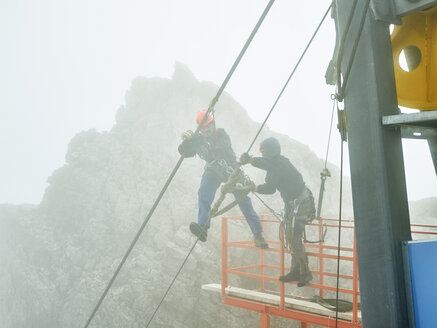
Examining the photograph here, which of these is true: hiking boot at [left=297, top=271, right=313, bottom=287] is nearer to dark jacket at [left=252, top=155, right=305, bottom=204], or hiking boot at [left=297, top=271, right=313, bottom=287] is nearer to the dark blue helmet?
dark jacket at [left=252, top=155, right=305, bottom=204]

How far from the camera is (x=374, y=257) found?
1826 mm

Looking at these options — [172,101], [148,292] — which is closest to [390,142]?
[148,292]

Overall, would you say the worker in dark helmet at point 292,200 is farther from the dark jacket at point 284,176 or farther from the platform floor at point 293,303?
the platform floor at point 293,303

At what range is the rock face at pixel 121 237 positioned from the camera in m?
23.1

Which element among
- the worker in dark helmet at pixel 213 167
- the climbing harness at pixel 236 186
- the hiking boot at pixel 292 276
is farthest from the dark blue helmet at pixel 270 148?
the hiking boot at pixel 292 276

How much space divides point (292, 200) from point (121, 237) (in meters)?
27.4

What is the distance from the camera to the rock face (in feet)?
75.9

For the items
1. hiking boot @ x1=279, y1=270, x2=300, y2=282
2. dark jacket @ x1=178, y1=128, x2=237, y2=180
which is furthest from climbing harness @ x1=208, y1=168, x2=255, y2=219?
hiking boot @ x1=279, y1=270, x2=300, y2=282

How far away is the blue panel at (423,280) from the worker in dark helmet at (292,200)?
13.7 feet

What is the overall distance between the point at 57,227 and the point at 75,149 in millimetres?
10218

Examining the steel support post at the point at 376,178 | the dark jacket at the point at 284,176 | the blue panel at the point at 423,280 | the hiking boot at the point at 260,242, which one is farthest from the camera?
the hiking boot at the point at 260,242

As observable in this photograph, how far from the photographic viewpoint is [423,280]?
1673 mm

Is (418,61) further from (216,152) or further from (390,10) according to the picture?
(216,152)

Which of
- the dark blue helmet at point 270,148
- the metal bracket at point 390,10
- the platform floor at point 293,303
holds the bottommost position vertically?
the platform floor at point 293,303
